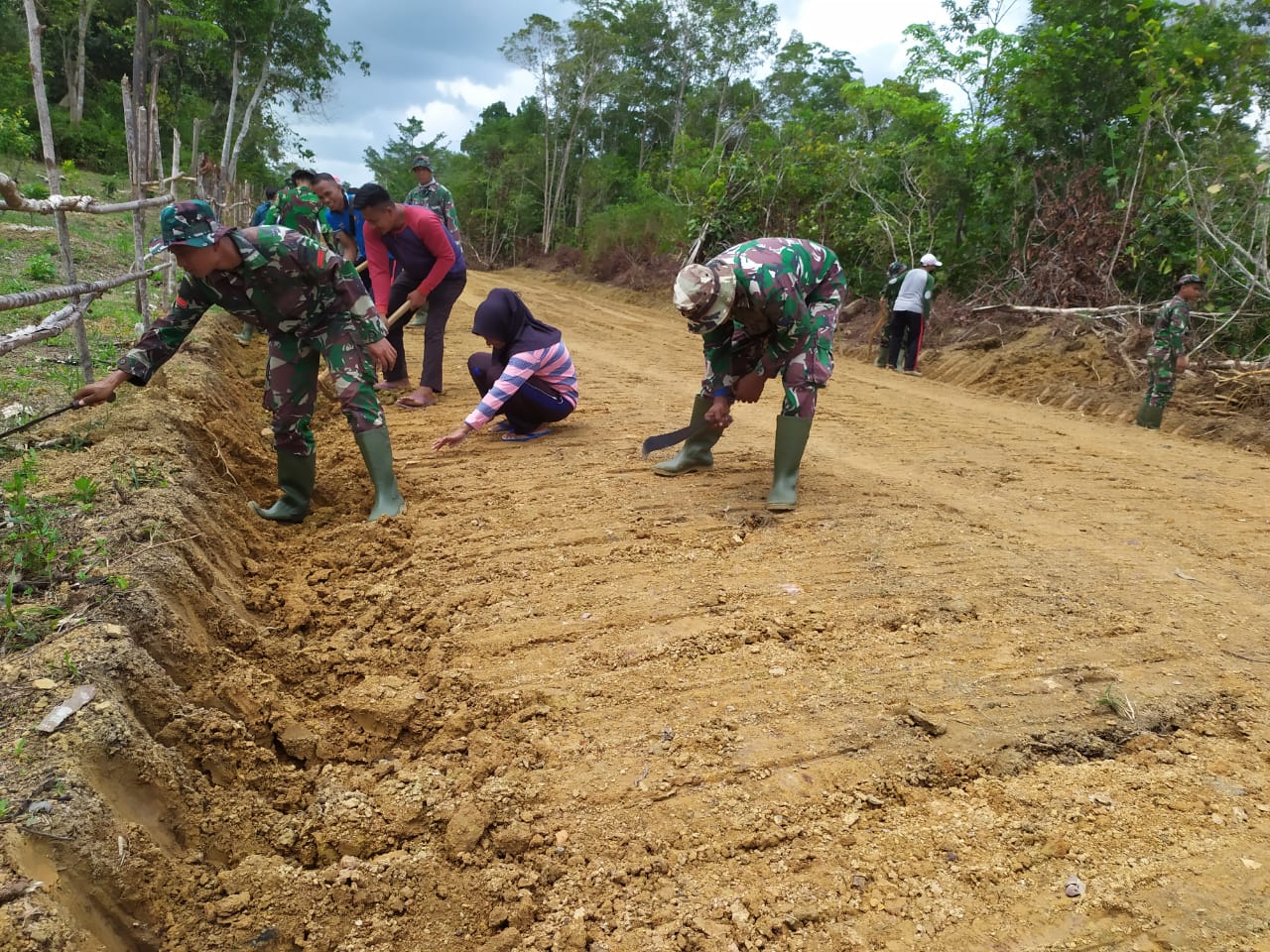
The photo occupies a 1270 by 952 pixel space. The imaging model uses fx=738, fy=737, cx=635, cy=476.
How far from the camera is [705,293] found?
2959 mm

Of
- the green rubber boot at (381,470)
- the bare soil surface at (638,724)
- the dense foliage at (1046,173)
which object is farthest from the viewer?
the dense foliage at (1046,173)

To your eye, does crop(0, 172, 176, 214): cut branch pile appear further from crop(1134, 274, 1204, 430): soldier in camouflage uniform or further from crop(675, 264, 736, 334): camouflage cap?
crop(1134, 274, 1204, 430): soldier in camouflage uniform

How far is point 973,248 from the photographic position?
1148 cm

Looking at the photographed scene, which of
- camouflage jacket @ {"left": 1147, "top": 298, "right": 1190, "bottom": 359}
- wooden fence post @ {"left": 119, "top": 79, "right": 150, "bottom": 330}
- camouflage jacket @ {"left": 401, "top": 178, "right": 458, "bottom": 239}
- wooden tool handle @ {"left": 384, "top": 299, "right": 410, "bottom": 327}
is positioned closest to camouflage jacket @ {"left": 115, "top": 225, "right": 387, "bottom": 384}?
wooden tool handle @ {"left": 384, "top": 299, "right": 410, "bottom": 327}

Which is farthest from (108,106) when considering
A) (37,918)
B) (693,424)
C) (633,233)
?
(37,918)

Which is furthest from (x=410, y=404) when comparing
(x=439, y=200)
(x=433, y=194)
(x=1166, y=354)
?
(x=1166, y=354)

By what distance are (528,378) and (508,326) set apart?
32 cm

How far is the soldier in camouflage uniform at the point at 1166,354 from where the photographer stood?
6.55m

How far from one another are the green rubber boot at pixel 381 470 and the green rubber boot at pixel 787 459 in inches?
69.8

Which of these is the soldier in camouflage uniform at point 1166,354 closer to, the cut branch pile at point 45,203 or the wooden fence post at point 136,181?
the cut branch pile at point 45,203

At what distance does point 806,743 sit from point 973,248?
37.5 ft

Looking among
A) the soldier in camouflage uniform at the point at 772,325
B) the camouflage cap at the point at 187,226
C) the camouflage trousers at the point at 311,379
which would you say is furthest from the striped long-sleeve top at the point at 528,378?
the camouflage cap at the point at 187,226

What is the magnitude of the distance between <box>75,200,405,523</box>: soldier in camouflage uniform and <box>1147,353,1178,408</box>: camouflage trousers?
22.2 feet

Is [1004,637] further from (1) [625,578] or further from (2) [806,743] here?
(1) [625,578]
